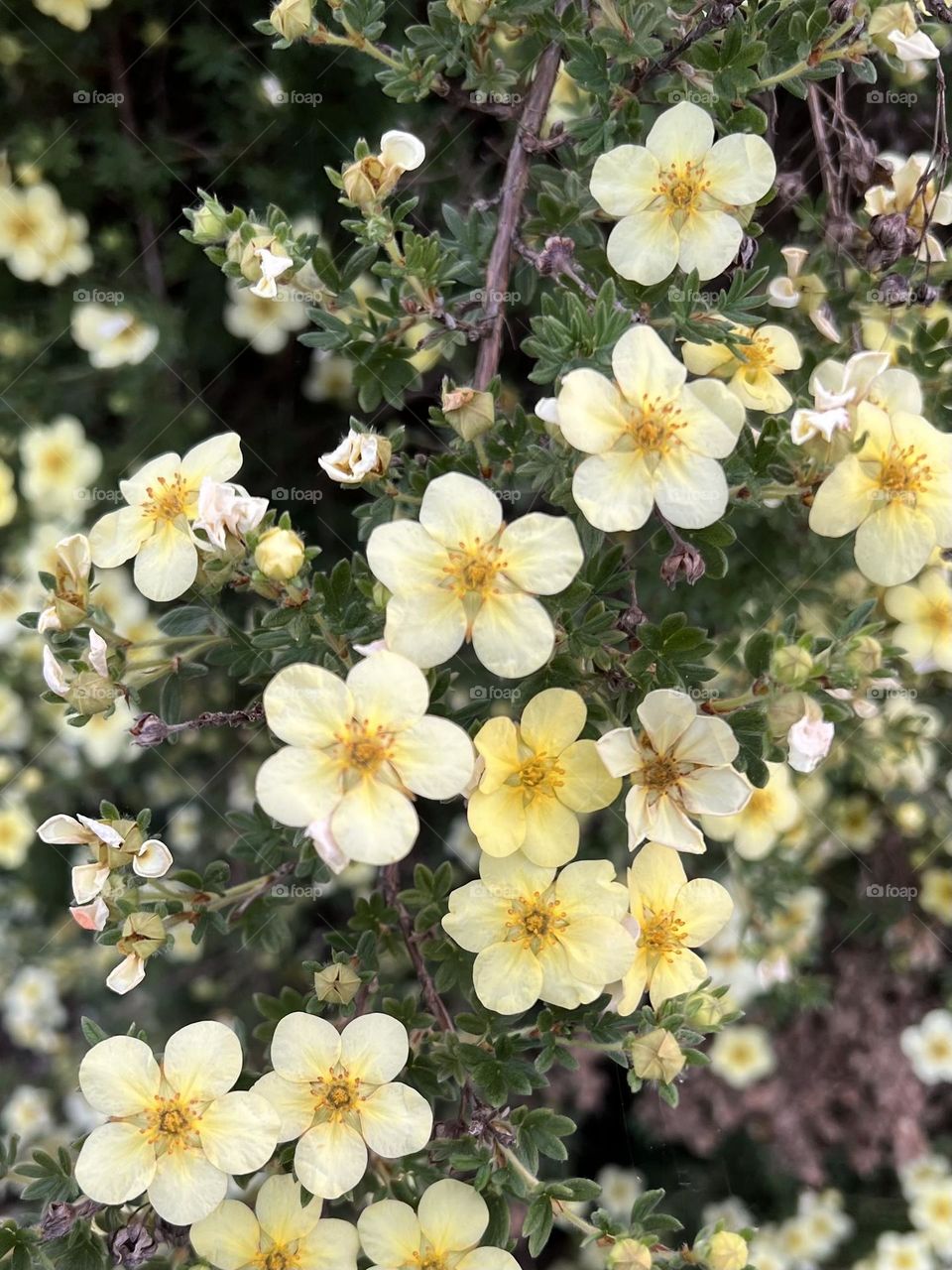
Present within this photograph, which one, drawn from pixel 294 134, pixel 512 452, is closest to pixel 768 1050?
pixel 512 452

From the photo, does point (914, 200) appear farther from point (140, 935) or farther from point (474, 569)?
point (140, 935)

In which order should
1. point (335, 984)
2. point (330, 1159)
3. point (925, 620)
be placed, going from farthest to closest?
point (925, 620) < point (335, 984) < point (330, 1159)

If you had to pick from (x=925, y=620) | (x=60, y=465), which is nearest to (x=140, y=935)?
(x=925, y=620)

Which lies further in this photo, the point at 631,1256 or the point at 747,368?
the point at 747,368

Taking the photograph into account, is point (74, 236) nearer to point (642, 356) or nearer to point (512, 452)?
point (512, 452)

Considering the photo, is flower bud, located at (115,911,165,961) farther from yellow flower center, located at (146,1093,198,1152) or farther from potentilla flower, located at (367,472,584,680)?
potentilla flower, located at (367,472,584,680)

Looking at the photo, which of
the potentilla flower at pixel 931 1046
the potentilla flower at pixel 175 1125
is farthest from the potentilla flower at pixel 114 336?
the potentilla flower at pixel 931 1046
